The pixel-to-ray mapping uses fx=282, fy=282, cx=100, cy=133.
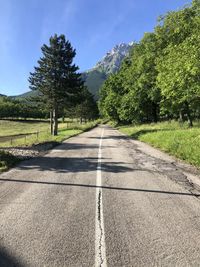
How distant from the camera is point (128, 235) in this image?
196 inches

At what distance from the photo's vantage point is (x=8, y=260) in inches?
163

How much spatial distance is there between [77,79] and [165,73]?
2088 centimetres

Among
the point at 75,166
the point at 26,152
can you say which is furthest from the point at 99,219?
the point at 26,152

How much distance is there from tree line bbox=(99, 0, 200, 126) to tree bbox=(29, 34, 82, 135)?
8660 millimetres

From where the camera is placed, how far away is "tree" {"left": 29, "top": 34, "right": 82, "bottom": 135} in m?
39.4

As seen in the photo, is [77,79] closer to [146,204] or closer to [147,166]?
[147,166]

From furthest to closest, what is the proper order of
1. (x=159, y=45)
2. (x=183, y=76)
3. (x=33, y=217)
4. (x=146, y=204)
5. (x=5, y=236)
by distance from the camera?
(x=159, y=45)
(x=183, y=76)
(x=146, y=204)
(x=33, y=217)
(x=5, y=236)

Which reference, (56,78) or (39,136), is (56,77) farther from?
(39,136)

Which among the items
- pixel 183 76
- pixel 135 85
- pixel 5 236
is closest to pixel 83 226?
pixel 5 236

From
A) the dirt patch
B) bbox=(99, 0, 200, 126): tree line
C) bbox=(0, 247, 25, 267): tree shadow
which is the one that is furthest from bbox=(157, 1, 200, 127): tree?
bbox=(0, 247, 25, 267): tree shadow

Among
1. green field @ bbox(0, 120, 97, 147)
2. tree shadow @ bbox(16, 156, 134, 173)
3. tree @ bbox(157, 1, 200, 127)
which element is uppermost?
tree @ bbox(157, 1, 200, 127)

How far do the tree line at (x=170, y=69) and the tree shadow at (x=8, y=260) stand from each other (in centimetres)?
1473

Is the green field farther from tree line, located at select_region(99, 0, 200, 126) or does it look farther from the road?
the road

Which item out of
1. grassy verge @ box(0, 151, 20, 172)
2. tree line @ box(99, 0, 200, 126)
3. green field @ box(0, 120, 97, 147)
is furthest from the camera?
green field @ box(0, 120, 97, 147)
